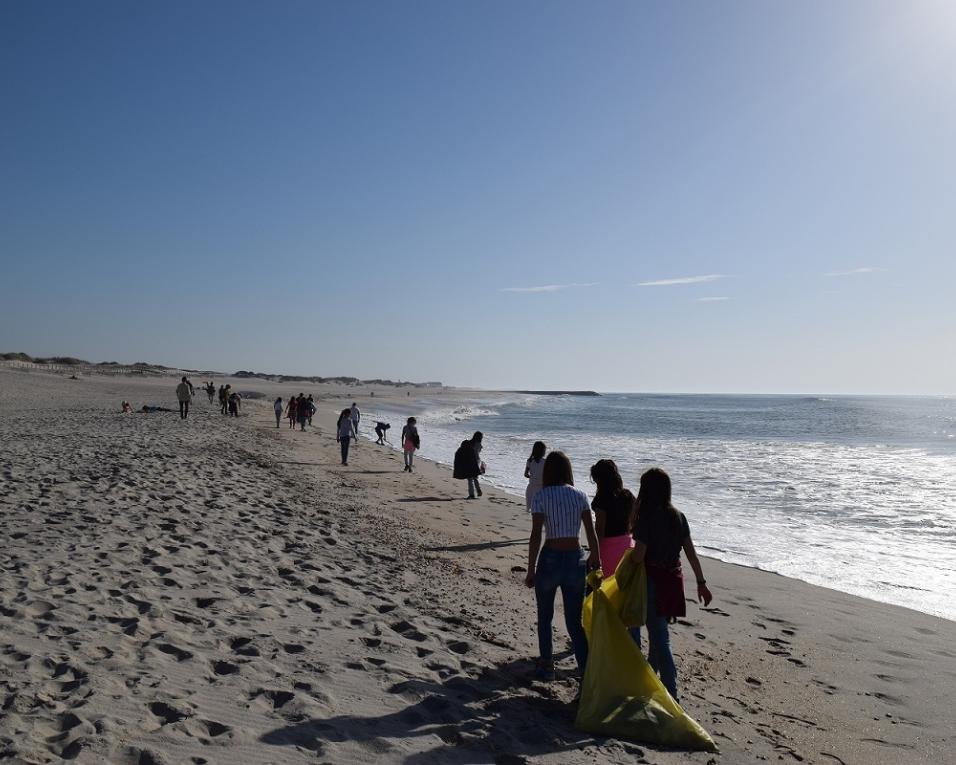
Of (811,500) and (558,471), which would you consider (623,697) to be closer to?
(558,471)

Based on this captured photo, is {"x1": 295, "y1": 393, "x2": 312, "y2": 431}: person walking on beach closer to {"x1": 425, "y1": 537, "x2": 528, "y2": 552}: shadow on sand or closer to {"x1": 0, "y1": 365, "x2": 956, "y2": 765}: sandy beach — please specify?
{"x1": 0, "y1": 365, "x2": 956, "y2": 765}: sandy beach

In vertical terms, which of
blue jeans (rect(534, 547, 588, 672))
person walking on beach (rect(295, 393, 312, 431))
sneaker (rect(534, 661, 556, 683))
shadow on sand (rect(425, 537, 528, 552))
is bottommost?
shadow on sand (rect(425, 537, 528, 552))

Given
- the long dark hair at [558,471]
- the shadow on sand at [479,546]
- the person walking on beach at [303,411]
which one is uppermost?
the long dark hair at [558,471]

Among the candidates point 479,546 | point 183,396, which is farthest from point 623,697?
point 183,396

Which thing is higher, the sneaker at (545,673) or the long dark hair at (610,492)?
the long dark hair at (610,492)

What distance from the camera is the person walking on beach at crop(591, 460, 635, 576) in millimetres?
5328

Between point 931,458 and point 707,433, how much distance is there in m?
14.8

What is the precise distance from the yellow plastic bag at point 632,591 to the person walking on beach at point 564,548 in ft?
0.96

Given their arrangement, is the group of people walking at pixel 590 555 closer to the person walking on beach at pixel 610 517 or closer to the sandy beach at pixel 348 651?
the sandy beach at pixel 348 651

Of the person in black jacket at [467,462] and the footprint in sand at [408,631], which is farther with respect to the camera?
the person in black jacket at [467,462]

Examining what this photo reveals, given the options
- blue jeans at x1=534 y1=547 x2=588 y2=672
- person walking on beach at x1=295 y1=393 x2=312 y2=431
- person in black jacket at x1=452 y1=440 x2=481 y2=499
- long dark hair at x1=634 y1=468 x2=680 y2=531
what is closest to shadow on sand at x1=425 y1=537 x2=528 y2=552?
person in black jacket at x1=452 y1=440 x2=481 y2=499

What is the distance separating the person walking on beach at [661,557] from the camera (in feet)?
14.4

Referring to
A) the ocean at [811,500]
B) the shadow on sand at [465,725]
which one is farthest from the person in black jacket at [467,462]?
the shadow on sand at [465,725]

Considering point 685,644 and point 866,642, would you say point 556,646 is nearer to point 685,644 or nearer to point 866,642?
point 685,644
